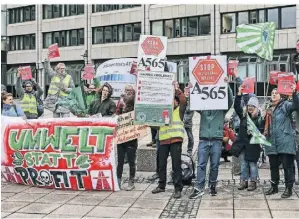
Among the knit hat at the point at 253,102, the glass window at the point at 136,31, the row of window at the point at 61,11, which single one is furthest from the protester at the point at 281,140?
the row of window at the point at 61,11

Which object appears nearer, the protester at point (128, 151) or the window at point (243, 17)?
the protester at point (128, 151)

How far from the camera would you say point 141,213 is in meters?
6.68

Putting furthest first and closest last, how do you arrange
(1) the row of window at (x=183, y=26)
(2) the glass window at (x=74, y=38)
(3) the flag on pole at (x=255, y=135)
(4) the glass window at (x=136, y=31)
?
1. (2) the glass window at (x=74, y=38)
2. (4) the glass window at (x=136, y=31)
3. (1) the row of window at (x=183, y=26)
4. (3) the flag on pole at (x=255, y=135)

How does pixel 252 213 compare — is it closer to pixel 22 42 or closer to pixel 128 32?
pixel 128 32

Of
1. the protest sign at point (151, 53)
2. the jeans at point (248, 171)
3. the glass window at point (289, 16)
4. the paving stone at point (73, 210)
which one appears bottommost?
the paving stone at point (73, 210)

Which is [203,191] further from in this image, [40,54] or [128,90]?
[40,54]

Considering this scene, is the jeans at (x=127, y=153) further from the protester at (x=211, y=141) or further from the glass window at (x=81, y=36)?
the glass window at (x=81, y=36)

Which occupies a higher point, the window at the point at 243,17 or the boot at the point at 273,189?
the window at the point at 243,17

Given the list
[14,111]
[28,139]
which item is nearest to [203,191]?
[28,139]

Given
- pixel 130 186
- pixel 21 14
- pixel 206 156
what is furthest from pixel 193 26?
pixel 206 156

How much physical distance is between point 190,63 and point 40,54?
143ft

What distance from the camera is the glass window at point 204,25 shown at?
3922 centimetres

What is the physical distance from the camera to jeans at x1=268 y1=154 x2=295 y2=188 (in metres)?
7.68

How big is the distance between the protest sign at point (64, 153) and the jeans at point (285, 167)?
260 centimetres
